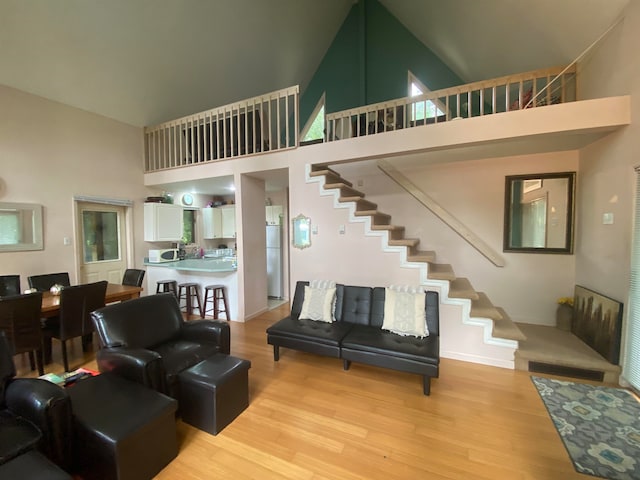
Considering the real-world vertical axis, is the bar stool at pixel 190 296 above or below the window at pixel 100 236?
below

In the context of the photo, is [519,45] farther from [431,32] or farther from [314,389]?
[314,389]

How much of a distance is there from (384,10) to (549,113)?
5.36 meters

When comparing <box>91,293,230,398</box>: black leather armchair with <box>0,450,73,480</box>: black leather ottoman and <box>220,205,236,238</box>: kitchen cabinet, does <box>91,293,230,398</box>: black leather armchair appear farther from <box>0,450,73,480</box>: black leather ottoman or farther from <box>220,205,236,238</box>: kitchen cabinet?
<box>220,205,236,238</box>: kitchen cabinet

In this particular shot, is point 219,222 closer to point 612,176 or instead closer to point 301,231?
point 301,231

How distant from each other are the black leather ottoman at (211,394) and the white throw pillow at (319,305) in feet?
Answer: 3.78

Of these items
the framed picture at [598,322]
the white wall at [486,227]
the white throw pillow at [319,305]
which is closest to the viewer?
the framed picture at [598,322]

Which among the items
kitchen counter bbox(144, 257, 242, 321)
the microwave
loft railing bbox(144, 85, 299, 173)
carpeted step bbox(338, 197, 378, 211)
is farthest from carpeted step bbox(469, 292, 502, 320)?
the microwave

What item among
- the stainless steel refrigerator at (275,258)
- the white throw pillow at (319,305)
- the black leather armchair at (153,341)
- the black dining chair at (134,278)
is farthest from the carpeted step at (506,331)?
the black dining chair at (134,278)

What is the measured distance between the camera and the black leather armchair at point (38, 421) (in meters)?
1.39

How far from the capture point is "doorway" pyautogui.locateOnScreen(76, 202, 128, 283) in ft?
14.8

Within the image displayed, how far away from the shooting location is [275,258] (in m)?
5.85

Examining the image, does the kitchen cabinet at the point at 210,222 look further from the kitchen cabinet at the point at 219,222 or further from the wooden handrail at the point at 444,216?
the wooden handrail at the point at 444,216

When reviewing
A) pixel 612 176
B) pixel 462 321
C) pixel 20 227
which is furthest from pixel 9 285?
pixel 612 176

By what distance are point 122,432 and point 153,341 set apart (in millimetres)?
1079
